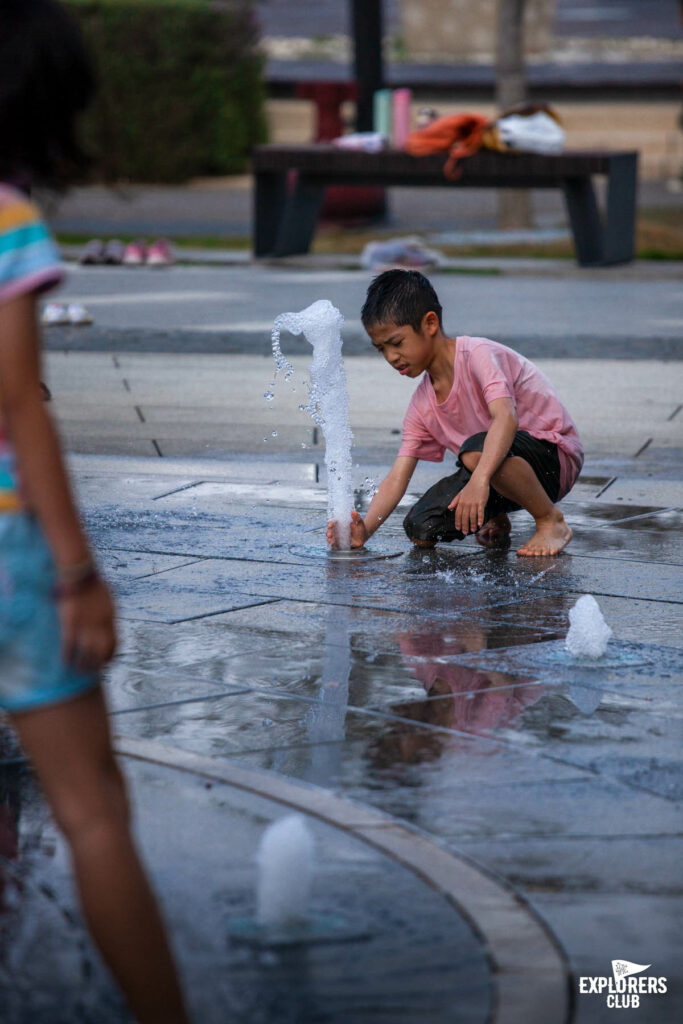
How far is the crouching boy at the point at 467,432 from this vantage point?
4.93 meters

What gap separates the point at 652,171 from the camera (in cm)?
3033

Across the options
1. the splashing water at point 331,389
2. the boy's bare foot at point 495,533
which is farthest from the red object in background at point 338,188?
the splashing water at point 331,389

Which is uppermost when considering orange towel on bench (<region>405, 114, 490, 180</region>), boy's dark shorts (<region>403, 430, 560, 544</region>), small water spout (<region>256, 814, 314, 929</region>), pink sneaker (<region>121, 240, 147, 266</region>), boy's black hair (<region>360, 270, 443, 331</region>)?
boy's black hair (<region>360, 270, 443, 331</region>)

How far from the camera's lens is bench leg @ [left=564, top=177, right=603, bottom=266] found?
1561cm

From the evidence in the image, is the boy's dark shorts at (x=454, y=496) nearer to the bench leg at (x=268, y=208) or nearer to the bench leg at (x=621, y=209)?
the bench leg at (x=621, y=209)

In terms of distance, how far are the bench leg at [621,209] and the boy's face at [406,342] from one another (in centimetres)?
1057

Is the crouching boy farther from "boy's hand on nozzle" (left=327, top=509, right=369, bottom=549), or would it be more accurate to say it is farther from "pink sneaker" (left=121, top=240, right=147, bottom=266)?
"pink sneaker" (left=121, top=240, right=147, bottom=266)

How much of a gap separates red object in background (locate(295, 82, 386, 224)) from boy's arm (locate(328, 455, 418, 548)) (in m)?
15.5

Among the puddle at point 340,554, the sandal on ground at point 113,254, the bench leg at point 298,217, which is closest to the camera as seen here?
the puddle at point 340,554

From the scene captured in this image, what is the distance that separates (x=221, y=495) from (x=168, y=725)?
2.75m

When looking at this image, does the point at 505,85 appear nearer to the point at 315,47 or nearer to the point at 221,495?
the point at 221,495

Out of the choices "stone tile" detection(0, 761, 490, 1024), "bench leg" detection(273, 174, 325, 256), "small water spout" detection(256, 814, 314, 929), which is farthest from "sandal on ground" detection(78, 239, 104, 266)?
"small water spout" detection(256, 814, 314, 929)

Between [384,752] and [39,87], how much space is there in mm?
1739

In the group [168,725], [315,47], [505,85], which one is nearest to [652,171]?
[505,85]
